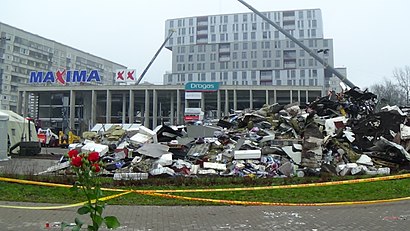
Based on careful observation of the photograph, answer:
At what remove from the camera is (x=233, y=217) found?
801 cm

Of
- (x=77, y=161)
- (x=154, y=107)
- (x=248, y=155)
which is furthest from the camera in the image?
(x=154, y=107)

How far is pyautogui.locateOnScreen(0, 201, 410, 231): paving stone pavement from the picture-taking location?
719cm

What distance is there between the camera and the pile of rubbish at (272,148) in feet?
47.5

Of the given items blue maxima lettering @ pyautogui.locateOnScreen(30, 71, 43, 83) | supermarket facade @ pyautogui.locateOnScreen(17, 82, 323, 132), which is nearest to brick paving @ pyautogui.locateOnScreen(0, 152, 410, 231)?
supermarket facade @ pyautogui.locateOnScreen(17, 82, 323, 132)

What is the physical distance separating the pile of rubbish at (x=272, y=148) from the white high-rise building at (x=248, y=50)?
262ft

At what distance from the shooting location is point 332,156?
15820 millimetres

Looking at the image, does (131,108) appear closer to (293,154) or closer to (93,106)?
(93,106)

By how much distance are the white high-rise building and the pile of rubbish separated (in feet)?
262

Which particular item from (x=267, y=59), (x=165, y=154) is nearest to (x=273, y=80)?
(x=267, y=59)

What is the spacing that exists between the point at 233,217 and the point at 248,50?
97752mm

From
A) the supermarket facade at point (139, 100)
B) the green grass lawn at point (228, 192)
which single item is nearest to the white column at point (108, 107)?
the supermarket facade at point (139, 100)

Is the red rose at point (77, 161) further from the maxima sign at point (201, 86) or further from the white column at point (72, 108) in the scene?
the white column at point (72, 108)

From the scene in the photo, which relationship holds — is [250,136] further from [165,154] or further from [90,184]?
[90,184]

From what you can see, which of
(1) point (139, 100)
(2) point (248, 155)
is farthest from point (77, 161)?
(1) point (139, 100)
